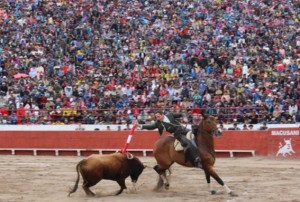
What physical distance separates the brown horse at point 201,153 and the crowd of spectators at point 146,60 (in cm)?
1186

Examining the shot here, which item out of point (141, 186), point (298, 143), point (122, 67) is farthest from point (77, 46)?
point (141, 186)

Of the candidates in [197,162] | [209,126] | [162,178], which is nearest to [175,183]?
[162,178]

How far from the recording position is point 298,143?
25016mm

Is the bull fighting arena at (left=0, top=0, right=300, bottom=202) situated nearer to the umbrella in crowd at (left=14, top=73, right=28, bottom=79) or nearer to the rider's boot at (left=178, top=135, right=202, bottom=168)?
the umbrella in crowd at (left=14, top=73, right=28, bottom=79)

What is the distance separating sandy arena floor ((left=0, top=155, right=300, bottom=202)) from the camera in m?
15.3

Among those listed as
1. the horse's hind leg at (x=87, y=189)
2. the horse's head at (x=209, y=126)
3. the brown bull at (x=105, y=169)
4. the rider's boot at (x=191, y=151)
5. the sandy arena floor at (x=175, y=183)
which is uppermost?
the horse's head at (x=209, y=126)

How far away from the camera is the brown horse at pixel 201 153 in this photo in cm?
1559

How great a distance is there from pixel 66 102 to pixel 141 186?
1489 centimetres

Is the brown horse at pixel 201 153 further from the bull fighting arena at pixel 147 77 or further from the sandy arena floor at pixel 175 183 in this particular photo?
the bull fighting arena at pixel 147 77

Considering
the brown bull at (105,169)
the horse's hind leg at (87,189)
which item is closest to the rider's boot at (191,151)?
the brown bull at (105,169)

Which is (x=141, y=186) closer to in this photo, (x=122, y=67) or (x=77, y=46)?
(x=122, y=67)

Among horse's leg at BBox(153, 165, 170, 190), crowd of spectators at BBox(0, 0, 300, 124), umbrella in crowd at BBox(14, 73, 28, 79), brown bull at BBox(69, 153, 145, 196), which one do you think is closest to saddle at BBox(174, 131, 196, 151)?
horse's leg at BBox(153, 165, 170, 190)

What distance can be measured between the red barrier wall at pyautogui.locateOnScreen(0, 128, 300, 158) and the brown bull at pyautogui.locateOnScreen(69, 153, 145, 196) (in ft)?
33.8

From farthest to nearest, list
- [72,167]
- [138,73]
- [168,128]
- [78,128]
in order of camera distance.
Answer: [138,73]
[78,128]
[72,167]
[168,128]
